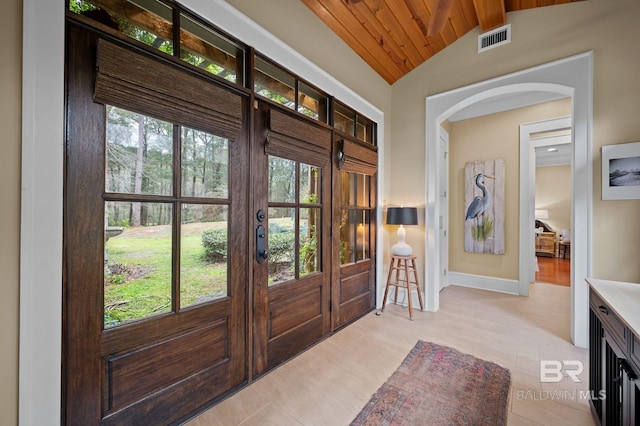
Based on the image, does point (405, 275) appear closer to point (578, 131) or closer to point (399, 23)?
point (578, 131)

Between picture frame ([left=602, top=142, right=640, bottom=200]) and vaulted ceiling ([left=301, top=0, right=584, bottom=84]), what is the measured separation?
161 cm

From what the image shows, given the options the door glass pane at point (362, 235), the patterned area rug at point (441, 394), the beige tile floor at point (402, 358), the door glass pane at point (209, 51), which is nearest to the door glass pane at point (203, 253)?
the beige tile floor at point (402, 358)

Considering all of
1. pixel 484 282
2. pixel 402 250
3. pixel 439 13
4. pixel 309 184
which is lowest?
pixel 484 282

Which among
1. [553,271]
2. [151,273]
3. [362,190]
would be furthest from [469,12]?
[553,271]

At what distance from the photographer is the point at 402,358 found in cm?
229

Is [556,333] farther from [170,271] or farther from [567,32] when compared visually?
[170,271]

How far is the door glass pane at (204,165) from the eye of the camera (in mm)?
1638

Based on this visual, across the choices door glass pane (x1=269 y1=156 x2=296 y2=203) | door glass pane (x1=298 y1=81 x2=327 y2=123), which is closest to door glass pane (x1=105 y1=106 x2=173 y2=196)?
door glass pane (x1=269 y1=156 x2=296 y2=203)

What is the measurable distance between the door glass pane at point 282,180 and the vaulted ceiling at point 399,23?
151 cm

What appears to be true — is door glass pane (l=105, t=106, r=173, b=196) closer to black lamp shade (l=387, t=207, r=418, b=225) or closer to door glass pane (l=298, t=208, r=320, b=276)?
door glass pane (l=298, t=208, r=320, b=276)

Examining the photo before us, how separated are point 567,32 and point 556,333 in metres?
3.07

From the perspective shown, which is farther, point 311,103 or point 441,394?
point 311,103

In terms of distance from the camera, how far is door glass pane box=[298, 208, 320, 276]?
2418mm

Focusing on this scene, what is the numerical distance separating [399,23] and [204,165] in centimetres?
261
